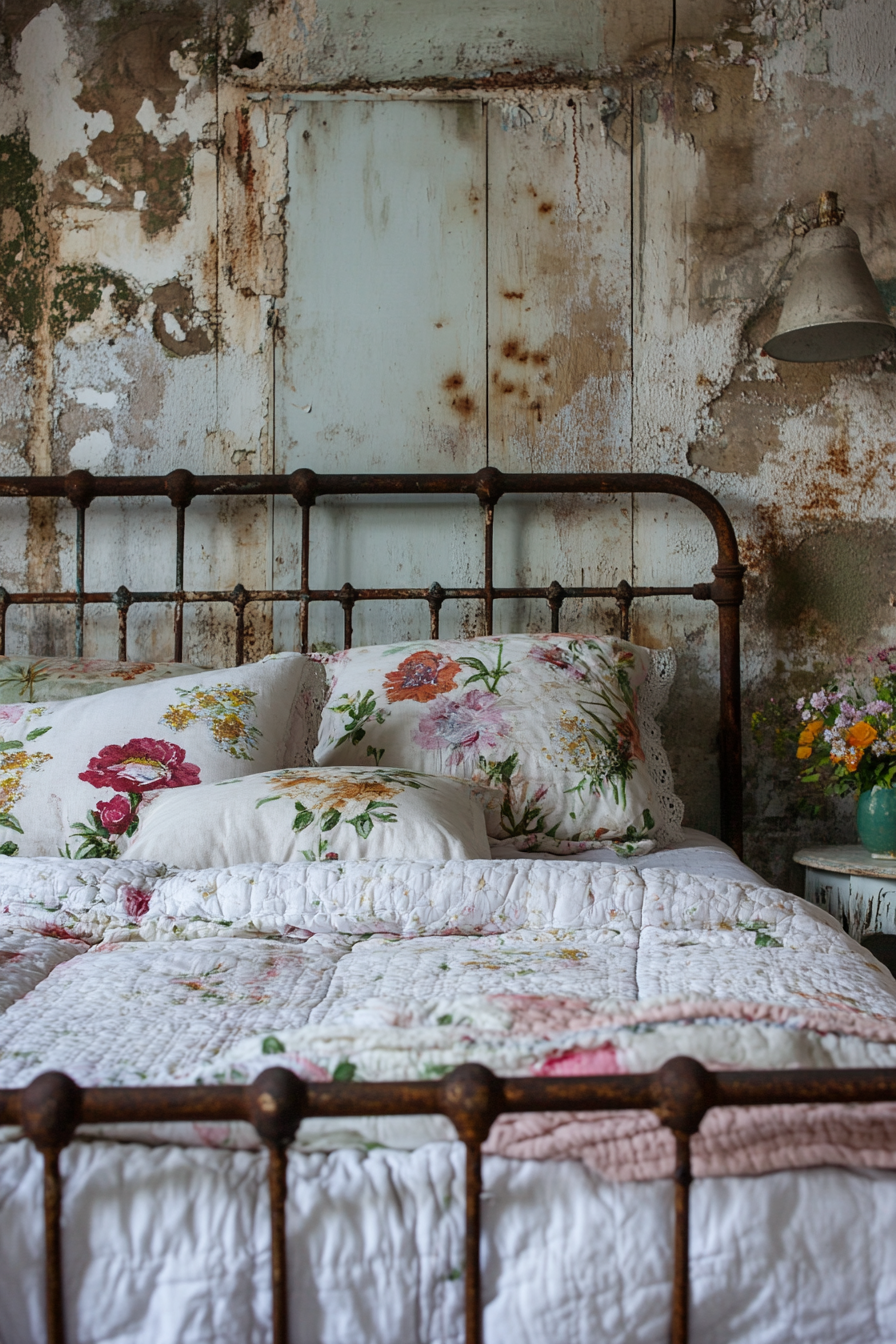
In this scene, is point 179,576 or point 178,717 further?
point 179,576

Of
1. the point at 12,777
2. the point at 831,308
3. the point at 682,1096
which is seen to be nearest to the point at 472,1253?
the point at 682,1096

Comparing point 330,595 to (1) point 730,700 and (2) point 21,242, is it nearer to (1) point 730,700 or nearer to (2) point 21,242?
(1) point 730,700

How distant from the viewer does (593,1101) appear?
1.86ft

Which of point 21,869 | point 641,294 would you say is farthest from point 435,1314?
point 641,294

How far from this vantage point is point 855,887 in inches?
72.6

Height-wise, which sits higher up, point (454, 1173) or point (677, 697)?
point (677, 697)

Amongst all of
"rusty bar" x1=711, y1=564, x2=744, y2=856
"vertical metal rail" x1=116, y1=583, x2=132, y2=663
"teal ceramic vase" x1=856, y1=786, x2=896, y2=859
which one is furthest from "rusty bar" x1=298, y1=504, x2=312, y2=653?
"teal ceramic vase" x1=856, y1=786, x2=896, y2=859

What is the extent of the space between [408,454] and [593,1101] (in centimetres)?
182

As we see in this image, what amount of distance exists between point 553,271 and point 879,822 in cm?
130

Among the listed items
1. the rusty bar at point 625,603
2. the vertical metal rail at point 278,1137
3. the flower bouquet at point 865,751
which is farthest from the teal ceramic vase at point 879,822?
the vertical metal rail at point 278,1137

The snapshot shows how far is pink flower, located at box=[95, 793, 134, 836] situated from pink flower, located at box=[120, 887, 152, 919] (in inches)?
12.8

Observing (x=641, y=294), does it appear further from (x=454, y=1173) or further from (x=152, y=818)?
(x=454, y=1173)

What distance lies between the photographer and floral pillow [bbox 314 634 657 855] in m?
1.66

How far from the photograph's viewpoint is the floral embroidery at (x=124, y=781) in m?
1.44
